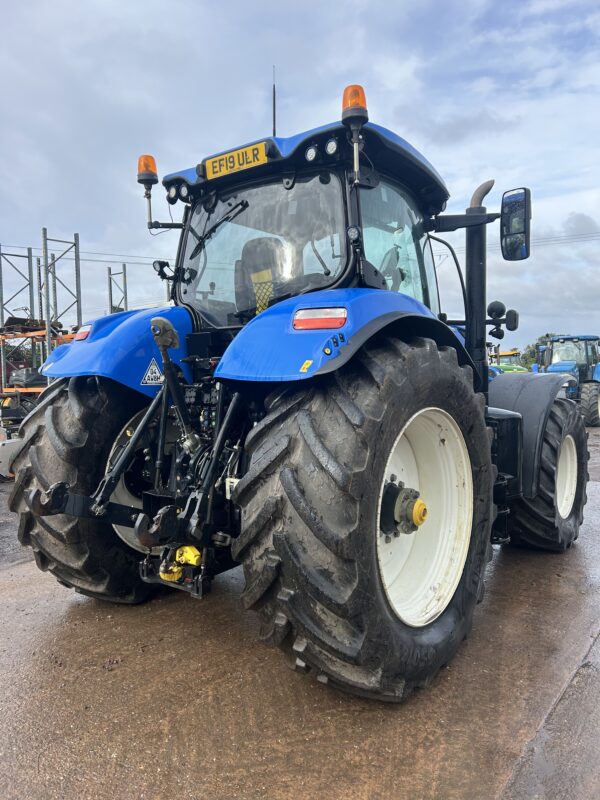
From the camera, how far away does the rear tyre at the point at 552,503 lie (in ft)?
13.4

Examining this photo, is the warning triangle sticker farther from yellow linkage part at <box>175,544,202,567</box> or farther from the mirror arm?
the mirror arm

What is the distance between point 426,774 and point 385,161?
275cm

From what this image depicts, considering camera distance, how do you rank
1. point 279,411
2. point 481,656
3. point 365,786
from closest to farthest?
point 365,786, point 279,411, point 481,656

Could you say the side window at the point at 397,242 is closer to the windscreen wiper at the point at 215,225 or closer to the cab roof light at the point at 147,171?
the windscreen wiper at the point at 215,225

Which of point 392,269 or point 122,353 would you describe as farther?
point 392,269

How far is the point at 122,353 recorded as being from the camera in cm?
279

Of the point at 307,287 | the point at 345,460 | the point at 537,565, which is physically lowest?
the point at 537,565

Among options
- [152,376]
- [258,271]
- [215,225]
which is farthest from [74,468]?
[215,225]

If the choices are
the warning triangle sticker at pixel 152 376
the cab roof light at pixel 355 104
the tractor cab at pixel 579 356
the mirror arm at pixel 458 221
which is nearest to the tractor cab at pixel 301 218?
the cab roof light at pixel 355 104

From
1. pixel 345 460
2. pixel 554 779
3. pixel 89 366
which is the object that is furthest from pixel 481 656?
pixel 89 366

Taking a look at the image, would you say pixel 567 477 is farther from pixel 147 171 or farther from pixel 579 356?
pixel 579 356

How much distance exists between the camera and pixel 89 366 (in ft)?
8.93

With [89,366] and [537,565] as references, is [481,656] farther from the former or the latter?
[89,366]

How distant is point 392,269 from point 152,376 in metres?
1.42
